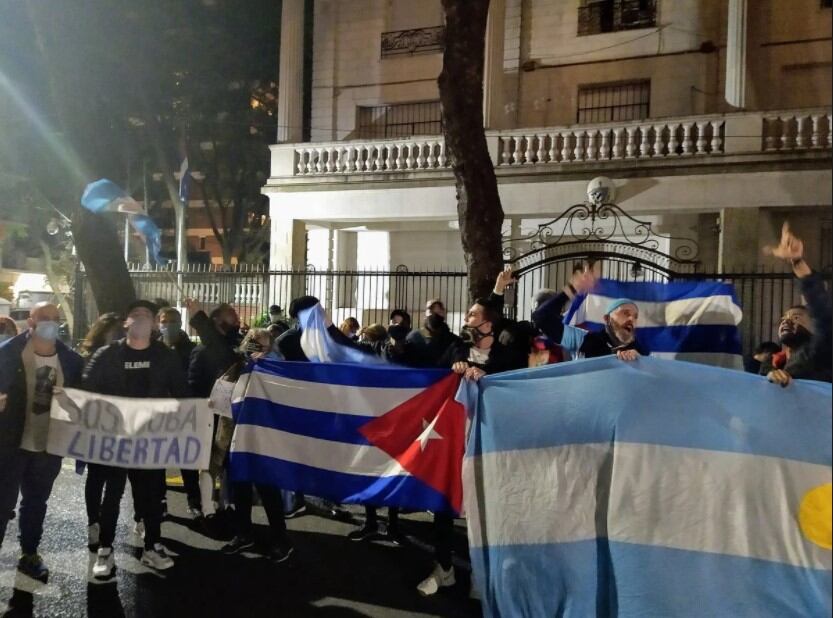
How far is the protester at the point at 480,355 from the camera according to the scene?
496 cm

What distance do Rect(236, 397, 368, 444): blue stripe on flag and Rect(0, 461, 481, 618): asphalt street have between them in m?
1.02

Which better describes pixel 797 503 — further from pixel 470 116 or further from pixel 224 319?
pixel 470 116

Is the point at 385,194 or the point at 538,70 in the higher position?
the point at 538,70

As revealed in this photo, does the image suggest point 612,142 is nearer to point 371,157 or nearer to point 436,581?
point 371,157

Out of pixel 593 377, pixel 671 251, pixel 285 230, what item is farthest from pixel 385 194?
pixel 593 377

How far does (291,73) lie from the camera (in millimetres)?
17297

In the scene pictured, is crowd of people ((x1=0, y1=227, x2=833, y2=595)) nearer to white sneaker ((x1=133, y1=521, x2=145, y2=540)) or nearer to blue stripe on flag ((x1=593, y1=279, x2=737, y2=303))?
white sneaker ((x1=133, y1=521, x2=145, y2=540))

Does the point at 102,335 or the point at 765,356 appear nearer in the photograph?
the point at 102,335

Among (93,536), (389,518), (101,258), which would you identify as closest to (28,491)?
(93,536)

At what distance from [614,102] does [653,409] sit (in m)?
13.5

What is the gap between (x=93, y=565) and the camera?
Answer: 17.1 ft

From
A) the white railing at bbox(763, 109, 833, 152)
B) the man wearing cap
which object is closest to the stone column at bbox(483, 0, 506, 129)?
the white railing at bbox(763, 109, 833, 152)

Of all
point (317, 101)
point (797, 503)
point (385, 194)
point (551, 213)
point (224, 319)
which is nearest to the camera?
point (797, 503)

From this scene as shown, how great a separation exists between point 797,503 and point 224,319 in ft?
16.7
